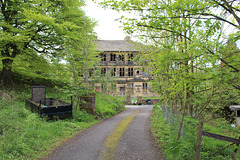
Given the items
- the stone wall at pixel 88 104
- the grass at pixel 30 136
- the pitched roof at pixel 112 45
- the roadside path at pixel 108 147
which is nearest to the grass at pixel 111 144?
the roadside path at pixel 108 147

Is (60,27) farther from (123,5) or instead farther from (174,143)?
(174,143)

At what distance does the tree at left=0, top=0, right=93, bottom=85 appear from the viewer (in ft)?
41.8

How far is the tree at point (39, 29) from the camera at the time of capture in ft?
A: 41.8

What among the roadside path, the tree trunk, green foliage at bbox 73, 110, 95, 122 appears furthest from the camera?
the tree trunk

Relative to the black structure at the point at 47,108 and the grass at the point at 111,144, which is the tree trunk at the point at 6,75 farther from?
the grass at the point at 111,144

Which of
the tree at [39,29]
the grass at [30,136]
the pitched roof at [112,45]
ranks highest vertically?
the pitched roof at [112,45]

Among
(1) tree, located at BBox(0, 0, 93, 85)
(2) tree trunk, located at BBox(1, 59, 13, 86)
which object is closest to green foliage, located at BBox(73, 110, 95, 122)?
(1) tree, located at BBox(0, 0, 93, 85)

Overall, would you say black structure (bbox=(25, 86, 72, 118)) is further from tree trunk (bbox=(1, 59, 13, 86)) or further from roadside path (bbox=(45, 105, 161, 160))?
tree trunk (bbox=(1, 59, 13, 86))

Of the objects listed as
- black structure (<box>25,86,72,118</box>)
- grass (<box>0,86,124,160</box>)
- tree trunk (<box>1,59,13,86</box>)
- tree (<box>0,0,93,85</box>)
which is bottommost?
grass (<box>0,86,124,160</box>)

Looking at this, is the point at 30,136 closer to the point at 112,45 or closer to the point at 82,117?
the point at 82,117

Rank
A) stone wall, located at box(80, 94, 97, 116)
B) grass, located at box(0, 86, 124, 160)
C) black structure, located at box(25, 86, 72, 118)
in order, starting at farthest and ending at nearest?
1. stone wall, located at box(80, 94, 97, 116)
2. black structure, located at box(25, 86, 72, 118)
3. grass, located at box(0, 86, 124, 160)

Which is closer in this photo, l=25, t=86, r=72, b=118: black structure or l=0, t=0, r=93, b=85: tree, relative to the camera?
l=25, t=86, r=72, b=118: black structure

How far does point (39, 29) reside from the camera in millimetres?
13523

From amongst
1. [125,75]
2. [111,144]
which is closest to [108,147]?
[111,144]
